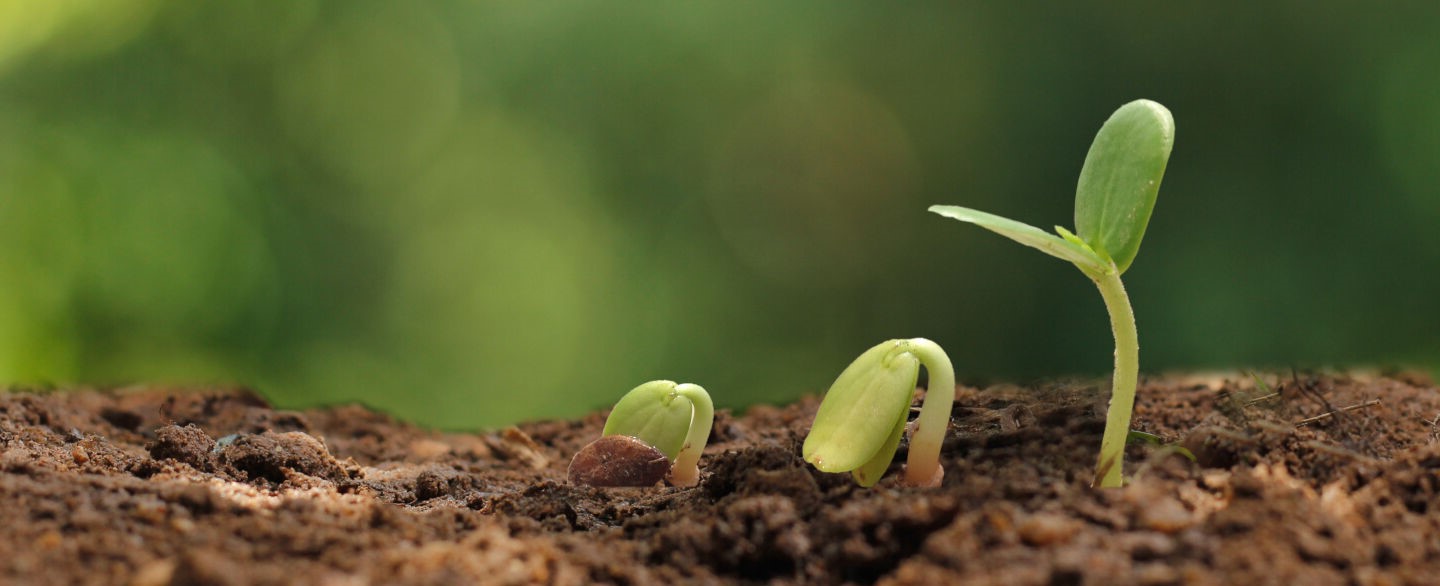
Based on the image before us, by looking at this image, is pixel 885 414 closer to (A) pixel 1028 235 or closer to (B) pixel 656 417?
(A) pixel 1028 235

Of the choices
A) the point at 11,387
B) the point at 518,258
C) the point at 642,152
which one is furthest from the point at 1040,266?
the point at 11,387

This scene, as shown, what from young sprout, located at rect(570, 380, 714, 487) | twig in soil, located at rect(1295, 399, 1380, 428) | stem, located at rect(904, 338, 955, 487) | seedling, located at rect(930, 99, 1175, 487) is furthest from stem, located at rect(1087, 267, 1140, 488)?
young sprout, located at rect(570, 380, 714, 487)

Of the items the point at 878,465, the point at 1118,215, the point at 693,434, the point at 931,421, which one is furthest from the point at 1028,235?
the point at 693,434

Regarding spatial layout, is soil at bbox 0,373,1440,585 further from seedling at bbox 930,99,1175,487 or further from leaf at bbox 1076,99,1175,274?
leaf at bbox 1076,99,1175,274

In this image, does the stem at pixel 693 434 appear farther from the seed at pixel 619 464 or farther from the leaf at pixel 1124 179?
the leaf at pixel 1124 179

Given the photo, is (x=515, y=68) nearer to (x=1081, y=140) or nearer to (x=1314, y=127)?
(x=1081, y=140)

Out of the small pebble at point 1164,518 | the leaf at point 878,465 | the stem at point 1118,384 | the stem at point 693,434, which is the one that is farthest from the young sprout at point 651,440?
the small pebble at point 1164,518
